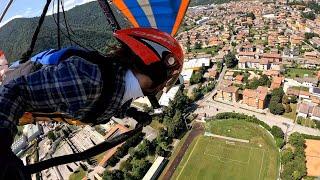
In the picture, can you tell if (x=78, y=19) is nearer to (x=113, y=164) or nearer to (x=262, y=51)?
(x=262, y=51)

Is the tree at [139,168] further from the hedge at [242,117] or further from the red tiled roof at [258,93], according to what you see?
the red tiled roof at [258,93]

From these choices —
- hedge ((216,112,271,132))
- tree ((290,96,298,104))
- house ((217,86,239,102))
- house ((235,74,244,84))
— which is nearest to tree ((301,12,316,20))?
house ((235,74,244,84))

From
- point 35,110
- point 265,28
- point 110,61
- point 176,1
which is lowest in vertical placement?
point 265,28

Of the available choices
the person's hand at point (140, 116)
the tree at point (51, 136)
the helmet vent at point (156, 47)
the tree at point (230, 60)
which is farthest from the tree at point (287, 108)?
the helmet vent at point (156, 47)

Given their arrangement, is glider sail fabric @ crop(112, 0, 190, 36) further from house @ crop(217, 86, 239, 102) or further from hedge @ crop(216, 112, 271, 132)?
house @ crop(217, 86, 239, 102)

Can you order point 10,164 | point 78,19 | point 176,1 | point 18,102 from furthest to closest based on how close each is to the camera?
point 78,19
point 176,1
point 18,102
point 10,164

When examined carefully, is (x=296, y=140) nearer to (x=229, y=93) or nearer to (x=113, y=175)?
(x=229, y=93)

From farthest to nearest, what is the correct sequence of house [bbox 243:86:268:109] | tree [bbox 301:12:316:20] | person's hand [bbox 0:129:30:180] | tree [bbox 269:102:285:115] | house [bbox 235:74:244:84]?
tree [bbox 301:12:316:20], house [bbox 235:74:244:84], house [bbox 243:86:268:109], tree [bbox 269:102:285:115], person's hand [bbox 0:129:30:180]

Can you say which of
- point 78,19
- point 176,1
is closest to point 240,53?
point 176,1
